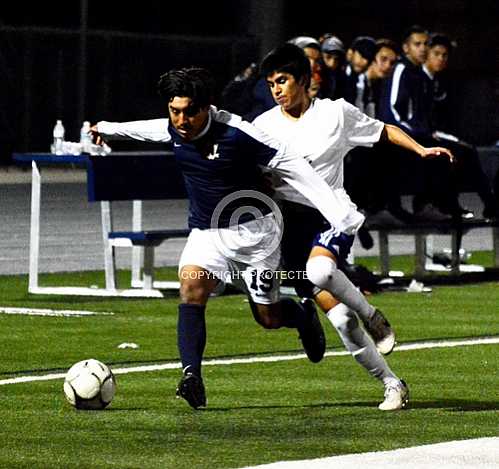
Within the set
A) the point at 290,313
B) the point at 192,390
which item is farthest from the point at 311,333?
the point at 192,390

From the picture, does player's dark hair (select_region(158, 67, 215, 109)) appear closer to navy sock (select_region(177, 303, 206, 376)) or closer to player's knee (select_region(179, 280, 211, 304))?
player's knee (select_region(179, 280, 211, 304))

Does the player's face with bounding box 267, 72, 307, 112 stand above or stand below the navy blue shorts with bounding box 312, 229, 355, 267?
above

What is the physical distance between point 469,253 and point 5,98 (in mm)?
15468

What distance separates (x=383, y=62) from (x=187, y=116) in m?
9.16

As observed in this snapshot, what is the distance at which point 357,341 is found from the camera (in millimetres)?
9641

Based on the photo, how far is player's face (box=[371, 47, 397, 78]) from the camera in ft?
60.2

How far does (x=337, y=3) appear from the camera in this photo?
4338cm

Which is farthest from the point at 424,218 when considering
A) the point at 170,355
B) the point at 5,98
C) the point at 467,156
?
the point at 5,98

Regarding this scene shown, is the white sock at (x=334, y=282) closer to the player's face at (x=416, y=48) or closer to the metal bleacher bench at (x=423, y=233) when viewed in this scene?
the metal bleacher bench at (x=423, y=233)

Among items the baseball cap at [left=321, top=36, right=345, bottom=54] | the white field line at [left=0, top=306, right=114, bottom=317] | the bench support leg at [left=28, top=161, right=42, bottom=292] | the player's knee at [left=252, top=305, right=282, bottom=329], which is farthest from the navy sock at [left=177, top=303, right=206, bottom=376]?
the baseball cap at [left=321, top=36, right=345, bottom=54]

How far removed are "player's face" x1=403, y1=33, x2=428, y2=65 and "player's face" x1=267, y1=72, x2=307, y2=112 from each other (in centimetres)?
738

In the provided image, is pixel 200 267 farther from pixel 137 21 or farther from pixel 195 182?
pixel 137 21

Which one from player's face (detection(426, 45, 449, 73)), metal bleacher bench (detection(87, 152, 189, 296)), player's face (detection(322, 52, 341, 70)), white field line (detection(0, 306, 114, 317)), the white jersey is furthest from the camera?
player's face (detection(426, 45, 449, 73))

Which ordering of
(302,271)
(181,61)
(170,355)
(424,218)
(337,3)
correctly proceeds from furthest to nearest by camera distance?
(337,3), (181,61), (424,218), (170,355), (302,271)
